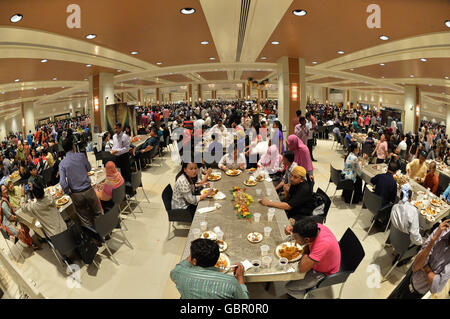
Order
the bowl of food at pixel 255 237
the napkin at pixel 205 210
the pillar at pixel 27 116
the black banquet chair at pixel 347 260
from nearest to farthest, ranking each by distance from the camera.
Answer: the black banquet chair at pixel 347 260, the bowl of food at pixel 255 237, the napkin at pixel 205 210, the pillar at pixel 27 116

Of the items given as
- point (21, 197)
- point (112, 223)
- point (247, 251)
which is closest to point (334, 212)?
point (247, 251)

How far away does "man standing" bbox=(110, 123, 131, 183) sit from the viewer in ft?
20.4

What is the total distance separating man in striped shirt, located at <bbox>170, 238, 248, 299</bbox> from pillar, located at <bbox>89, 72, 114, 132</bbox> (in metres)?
11.8

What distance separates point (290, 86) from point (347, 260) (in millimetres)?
8214

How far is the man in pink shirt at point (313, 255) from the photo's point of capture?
2.44 m

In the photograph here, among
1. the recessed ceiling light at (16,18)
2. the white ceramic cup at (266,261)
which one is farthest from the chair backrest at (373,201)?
the recessed ceiling light at (16,18)

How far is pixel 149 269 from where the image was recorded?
3650 millimetres

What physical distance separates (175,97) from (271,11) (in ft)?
145

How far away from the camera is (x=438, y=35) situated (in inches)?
211

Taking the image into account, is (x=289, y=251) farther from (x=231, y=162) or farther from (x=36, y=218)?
(x=36, y=218)

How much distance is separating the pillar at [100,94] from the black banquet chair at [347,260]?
1176cm

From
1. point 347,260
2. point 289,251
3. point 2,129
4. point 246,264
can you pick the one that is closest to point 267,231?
point 289,251

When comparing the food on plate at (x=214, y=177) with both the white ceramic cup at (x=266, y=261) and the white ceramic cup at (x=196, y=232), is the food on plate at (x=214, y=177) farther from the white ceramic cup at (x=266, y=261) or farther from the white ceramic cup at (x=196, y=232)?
the white ceramic cup at (x=266, y=261)

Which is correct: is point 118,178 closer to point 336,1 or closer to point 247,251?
point 247,251
